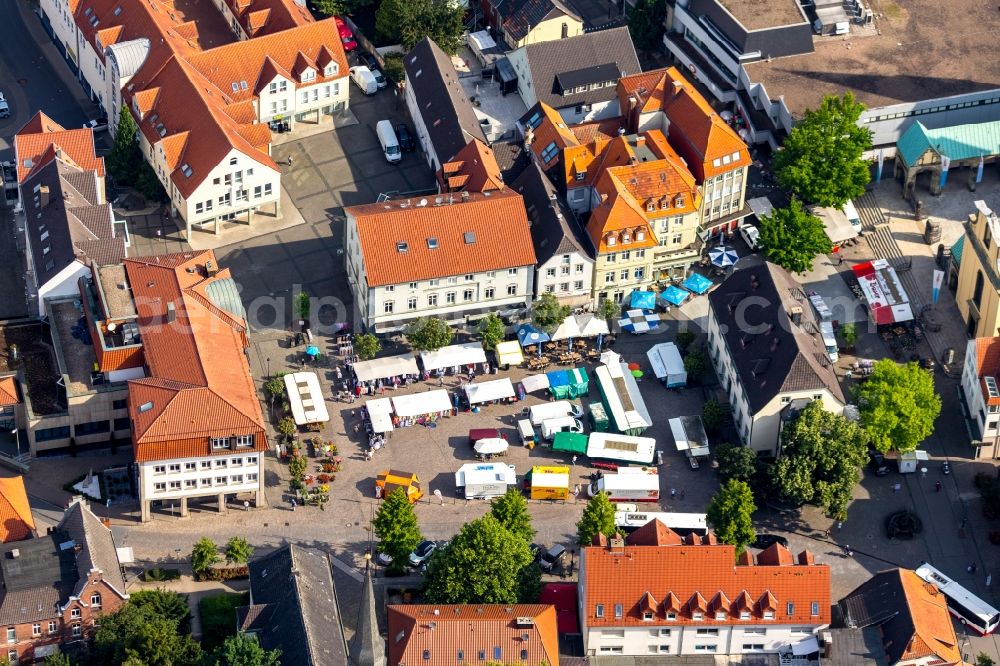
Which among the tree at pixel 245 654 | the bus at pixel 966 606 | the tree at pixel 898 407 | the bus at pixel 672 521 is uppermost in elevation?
the tree at pixel 898 407

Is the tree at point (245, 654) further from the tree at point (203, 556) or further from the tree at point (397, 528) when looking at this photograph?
the tree at point (397, 528)

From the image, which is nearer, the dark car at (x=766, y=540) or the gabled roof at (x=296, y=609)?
the gabled roof at (x=296, y=609)

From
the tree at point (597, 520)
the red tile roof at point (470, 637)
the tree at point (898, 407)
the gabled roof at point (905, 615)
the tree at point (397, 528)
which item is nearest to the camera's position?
the red tile roof at point (470, 637)

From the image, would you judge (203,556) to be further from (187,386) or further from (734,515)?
(734,515)

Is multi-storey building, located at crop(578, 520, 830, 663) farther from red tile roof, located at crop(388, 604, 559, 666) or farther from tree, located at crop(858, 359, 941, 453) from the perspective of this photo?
tree, located at crop(858, 359, 941, 453)

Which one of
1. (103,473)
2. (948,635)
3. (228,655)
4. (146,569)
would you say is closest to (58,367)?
(103,473)

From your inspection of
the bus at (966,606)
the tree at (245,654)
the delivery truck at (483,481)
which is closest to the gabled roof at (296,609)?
the tree at (245,654)

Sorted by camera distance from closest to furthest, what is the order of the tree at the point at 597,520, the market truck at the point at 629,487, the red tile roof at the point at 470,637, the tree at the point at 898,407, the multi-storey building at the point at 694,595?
1. the red tile roof at the point at 470,637
2. the multi-storey building at the point at 694,595
3. the tree at the point at 597,520
4. the market truck at the point at 629,487
5. the tree at the point at 898,407
